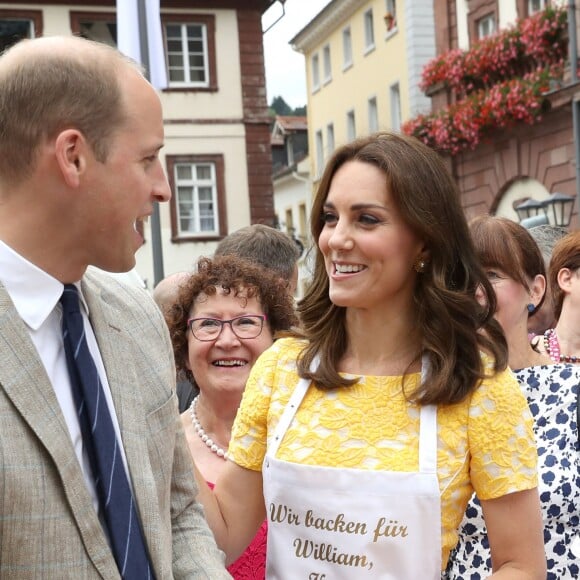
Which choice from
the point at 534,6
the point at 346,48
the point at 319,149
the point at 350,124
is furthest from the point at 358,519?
the point at 319,149

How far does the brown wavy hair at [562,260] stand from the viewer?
4734 millimetres

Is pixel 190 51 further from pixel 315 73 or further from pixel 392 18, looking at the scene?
pixel 315 73

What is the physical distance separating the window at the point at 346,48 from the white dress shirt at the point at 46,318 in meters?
37.2

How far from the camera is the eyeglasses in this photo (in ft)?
12.7

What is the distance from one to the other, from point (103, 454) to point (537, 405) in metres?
2.07

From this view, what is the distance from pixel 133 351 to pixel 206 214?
2401cm

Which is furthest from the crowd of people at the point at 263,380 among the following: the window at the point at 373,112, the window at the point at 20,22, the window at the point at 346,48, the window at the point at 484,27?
the window at the point at 346,48

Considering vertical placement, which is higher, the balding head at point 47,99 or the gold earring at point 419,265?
the balding head at point 47,99

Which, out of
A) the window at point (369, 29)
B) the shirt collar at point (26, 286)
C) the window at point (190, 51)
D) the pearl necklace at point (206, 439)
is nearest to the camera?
the shirt collar at point (26, 286)

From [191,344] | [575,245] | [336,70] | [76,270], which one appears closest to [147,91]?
[76,270]

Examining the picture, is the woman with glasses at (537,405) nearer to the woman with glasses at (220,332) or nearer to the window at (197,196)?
the woman with glasses at (220,332)

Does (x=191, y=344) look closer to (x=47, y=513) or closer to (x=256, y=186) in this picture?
(x=47, y=513)

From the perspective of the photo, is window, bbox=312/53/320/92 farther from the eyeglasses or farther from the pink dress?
the pink dress

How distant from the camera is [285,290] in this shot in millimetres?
4051
